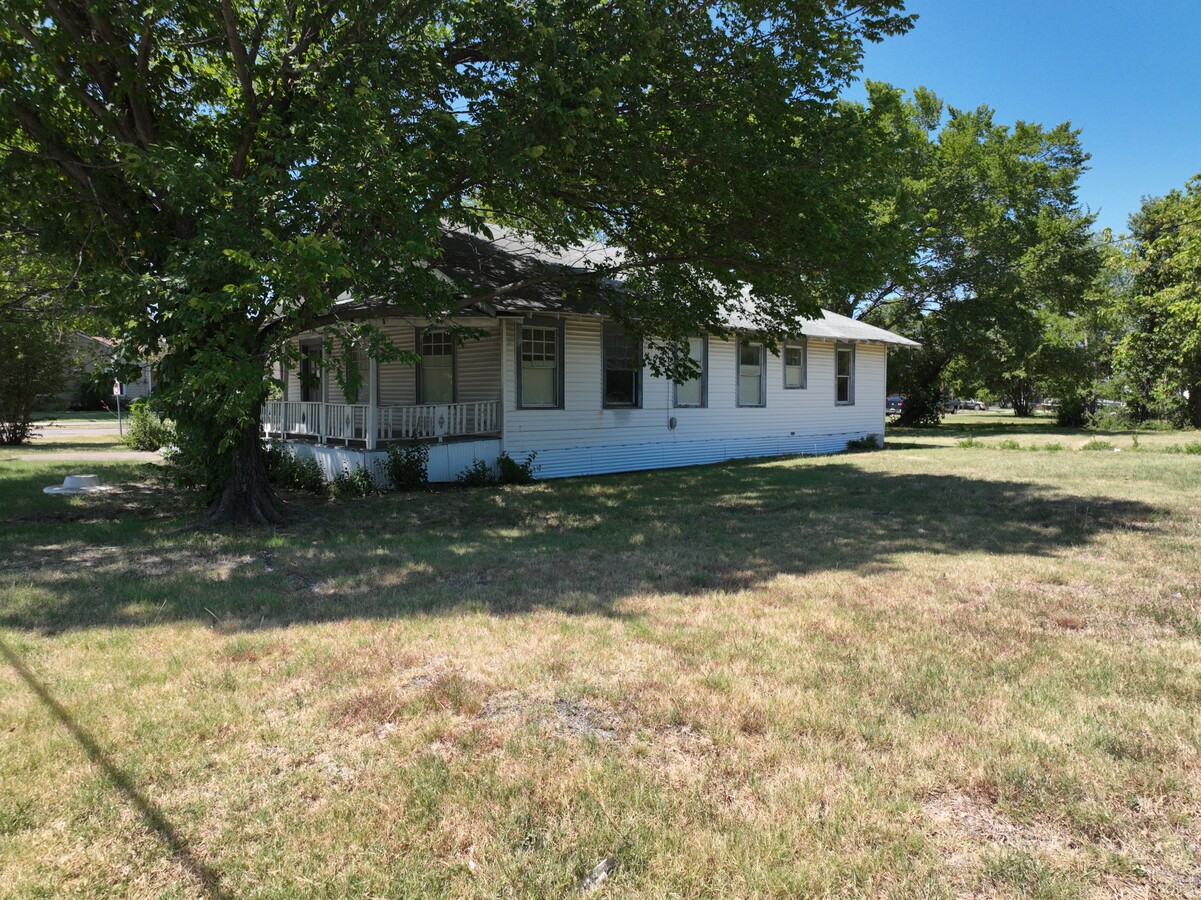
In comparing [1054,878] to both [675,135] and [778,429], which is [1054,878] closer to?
[675,135]

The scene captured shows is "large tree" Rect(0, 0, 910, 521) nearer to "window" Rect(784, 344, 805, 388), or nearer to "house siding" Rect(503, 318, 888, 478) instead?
"house siding" Rect(503, 318, 888, 478)

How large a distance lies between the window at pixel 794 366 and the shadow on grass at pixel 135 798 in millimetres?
18730

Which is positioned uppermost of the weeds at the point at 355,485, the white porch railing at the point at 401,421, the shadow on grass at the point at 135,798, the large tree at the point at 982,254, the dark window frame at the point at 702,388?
the large tree at the point at 982,254

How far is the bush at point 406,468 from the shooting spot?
42.9 feet

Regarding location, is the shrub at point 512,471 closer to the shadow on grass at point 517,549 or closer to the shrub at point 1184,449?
the shadow on grass at point 517,549

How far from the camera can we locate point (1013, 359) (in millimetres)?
35906

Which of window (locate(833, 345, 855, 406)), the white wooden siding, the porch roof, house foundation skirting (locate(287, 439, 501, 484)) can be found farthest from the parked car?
house foundation skirting (locate(287, 439, 501, 484))

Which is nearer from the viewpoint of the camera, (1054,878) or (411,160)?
(1054,878)

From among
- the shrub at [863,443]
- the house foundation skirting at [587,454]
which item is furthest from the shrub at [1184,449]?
the house foundation skirting at [587,454]

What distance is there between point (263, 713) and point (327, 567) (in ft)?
11.5

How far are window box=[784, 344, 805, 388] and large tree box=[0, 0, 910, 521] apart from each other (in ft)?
31.3

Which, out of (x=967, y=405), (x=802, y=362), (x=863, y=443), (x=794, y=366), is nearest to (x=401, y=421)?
(x=794, y=366)

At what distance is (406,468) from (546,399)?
135 inches

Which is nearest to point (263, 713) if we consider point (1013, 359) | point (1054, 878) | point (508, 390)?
point (1054, 878)
